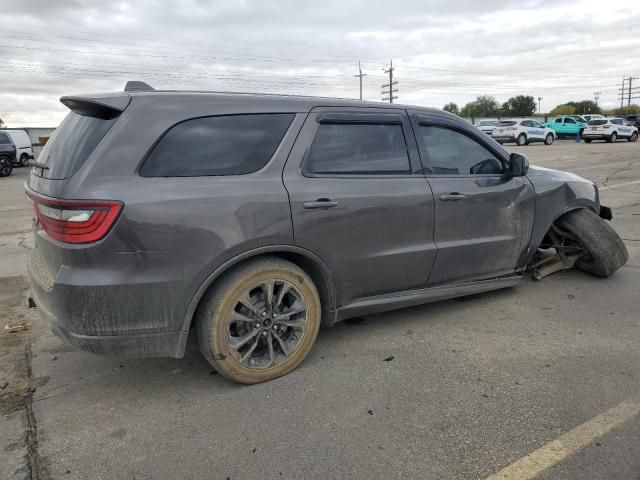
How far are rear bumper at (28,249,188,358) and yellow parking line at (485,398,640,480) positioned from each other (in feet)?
6.10

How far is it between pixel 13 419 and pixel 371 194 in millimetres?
2536

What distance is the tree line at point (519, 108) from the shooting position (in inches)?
3408

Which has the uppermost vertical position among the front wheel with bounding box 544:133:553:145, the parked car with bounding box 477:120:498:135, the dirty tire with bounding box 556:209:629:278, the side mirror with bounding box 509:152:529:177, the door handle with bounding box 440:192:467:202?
the parked car with bounding box 477:120:498:135

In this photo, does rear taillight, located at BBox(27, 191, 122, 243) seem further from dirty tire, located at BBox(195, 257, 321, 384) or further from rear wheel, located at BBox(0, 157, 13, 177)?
rear wheel, located at BBox(0, 157, 13, 177)

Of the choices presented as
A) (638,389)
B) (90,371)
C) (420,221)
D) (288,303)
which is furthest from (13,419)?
(638,389)

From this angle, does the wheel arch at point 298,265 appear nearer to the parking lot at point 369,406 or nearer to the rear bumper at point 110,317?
the rear bumper at point 110,317

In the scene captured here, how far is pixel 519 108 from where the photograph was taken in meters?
97.2

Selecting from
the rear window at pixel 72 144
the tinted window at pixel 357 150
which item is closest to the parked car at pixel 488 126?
the tinted window at pixel 357 150

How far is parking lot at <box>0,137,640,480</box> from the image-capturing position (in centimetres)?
242

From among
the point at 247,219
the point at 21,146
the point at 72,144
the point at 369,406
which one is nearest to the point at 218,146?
the point at 247,219

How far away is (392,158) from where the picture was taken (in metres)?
3.66

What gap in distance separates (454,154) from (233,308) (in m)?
2.18

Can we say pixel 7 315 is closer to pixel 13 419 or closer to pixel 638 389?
pixel 13 419

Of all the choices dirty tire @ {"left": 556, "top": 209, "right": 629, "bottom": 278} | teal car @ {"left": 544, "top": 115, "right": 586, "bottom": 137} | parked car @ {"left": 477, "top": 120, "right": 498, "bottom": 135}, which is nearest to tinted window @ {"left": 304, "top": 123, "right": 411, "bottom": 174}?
dirty tire @ {"left": 556, "top": 209, "right": 629, "bottom": 278}
